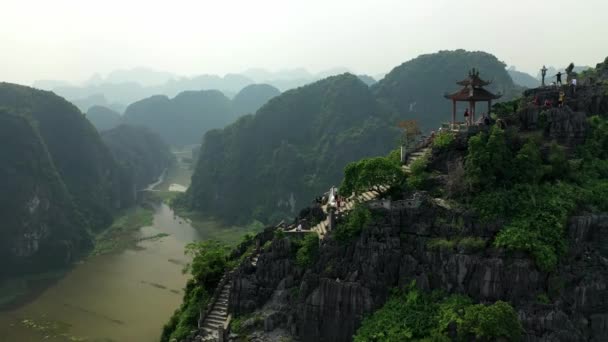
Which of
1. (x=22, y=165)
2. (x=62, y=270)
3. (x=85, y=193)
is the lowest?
(x=62, y=270)

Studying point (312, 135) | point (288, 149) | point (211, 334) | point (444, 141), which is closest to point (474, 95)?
point (444, 141)

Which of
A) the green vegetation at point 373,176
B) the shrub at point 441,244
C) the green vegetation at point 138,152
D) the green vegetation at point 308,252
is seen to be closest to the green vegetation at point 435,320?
the shrub at point 441,244

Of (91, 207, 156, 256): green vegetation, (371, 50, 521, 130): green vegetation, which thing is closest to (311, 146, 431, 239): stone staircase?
(91, 207, 156, 256): green vegetation

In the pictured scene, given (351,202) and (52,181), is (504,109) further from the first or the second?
(52,181)

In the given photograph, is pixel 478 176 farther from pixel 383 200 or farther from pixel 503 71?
pixel 503 71

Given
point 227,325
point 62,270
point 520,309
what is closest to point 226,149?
point 62,270

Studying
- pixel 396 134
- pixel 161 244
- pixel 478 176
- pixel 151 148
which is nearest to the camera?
pixel 478 176
